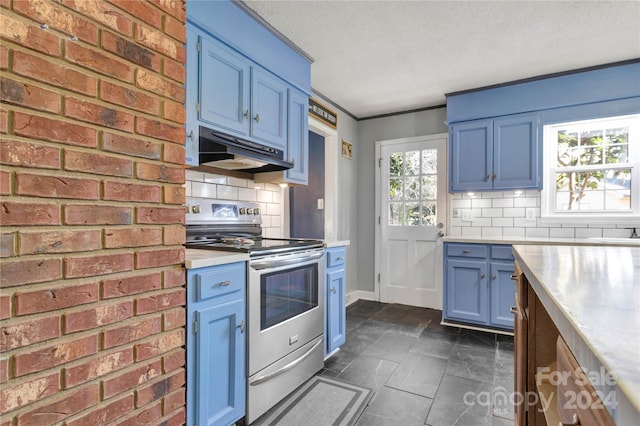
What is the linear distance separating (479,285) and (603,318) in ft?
9.53

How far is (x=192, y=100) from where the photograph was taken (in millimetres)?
1818

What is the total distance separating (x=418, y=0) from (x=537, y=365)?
204 centimetres

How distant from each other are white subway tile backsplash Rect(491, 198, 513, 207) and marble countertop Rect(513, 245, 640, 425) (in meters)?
2.77

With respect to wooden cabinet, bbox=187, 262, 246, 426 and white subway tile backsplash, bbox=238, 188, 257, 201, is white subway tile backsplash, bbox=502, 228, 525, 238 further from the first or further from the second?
wooden cabinet, bbox=187, 262, 246, 426

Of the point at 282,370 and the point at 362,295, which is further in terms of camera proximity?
the point at 362,295

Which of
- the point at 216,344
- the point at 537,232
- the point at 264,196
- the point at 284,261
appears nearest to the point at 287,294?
the point at 284,261

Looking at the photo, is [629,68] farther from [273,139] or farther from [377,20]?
[273,139]

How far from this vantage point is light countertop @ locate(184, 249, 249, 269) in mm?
1339

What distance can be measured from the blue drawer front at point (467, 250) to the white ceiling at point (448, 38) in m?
1.60

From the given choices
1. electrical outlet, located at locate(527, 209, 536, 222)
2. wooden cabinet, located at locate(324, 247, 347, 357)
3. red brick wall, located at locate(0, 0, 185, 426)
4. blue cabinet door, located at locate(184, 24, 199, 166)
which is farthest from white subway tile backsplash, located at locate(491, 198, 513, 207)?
red brick wall, located at locate(0, 0, 185, 426)

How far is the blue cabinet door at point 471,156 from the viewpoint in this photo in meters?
3.36

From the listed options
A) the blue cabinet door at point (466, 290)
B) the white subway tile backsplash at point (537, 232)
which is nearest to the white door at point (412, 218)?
the blue cabinet door at point (466, 290)

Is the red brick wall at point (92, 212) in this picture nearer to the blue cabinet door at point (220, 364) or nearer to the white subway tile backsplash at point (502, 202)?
the blue cabinet door at point (220, 364)

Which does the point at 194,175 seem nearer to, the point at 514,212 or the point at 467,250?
the point at 467,250
